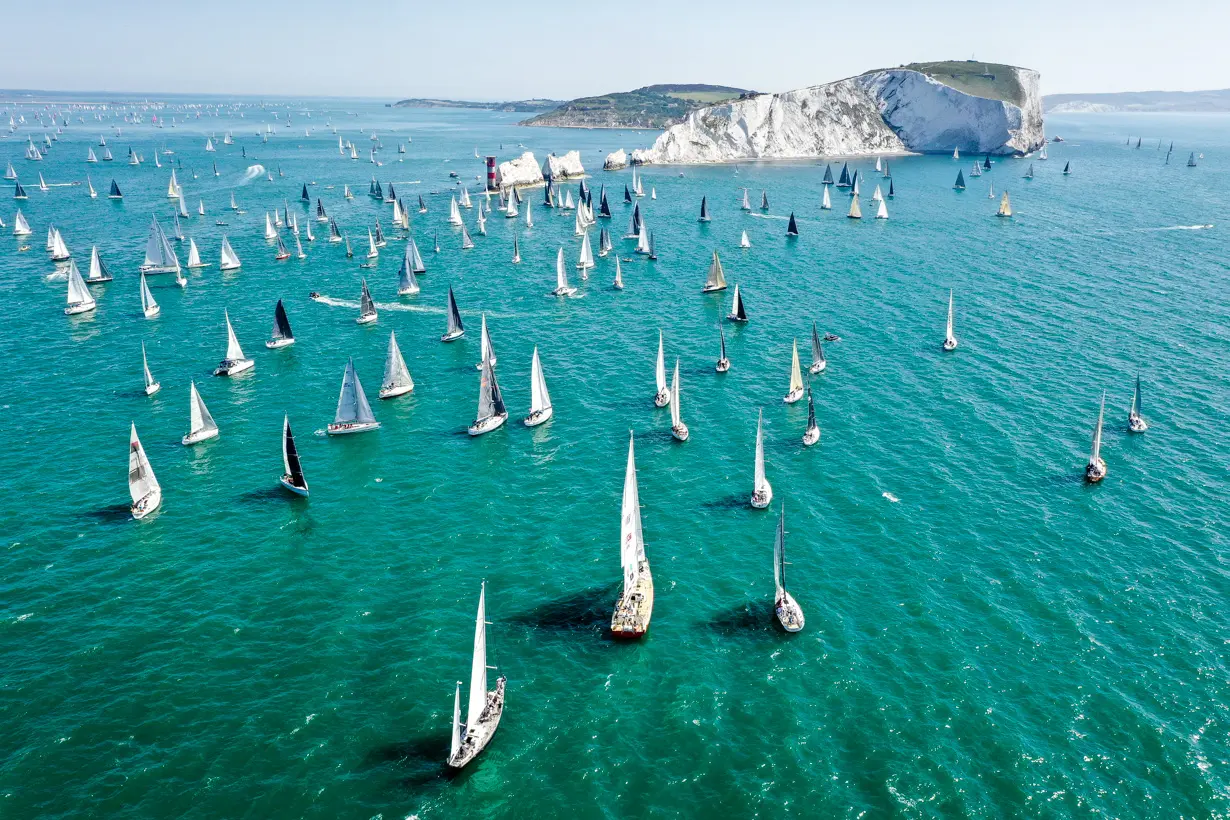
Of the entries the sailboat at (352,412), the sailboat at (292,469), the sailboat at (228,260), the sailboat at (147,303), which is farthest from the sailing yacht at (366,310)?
the sailboat at (292,469)

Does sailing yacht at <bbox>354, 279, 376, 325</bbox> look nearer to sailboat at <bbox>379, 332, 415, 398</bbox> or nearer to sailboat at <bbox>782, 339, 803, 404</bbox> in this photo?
sailboat at <bbox>379, 332, 415, 398</bbox>

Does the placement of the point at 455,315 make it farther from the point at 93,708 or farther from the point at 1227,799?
the point at 1227,799

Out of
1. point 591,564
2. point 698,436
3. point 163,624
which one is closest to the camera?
point 163,624

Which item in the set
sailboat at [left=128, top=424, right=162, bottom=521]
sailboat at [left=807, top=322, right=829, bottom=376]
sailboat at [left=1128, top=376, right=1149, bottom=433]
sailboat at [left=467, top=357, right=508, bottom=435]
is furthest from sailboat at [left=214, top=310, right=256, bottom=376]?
sailboat at [left=1128, top=376, right=1149, bottom=433]

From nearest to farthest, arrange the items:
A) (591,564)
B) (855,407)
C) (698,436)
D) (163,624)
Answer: (163,624)
(591,564)
(698,436)
(855,407)

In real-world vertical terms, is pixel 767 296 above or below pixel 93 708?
above

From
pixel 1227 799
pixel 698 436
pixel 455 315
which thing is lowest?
pixel 1227 799

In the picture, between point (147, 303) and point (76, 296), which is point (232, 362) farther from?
point (76, 296)

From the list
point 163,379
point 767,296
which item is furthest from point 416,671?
point 767,296
